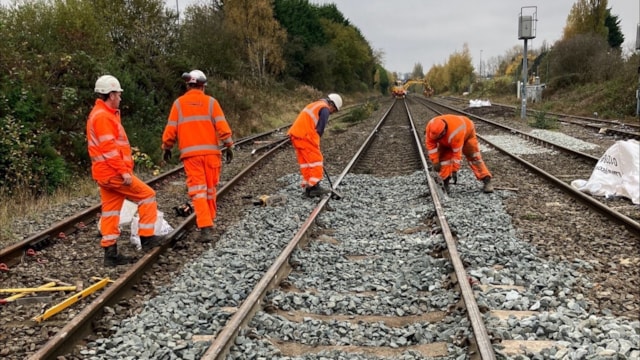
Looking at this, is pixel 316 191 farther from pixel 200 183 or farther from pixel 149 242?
pixel 149 242

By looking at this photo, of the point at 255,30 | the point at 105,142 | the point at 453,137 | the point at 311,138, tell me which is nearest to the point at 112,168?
the point at 105,142

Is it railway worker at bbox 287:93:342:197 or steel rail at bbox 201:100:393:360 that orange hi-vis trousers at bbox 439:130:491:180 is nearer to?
railway worker at bbox 287:93:342:197

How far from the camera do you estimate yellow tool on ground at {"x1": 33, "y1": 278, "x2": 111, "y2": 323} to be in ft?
13.1

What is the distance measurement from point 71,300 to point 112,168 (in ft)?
4.51

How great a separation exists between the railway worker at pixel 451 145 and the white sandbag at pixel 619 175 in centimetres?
160

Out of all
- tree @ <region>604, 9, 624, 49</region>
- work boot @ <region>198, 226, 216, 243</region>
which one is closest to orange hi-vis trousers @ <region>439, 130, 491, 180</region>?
work boot @ <region>198, 226, 216, 243</region>

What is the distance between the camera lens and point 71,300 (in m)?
4.25

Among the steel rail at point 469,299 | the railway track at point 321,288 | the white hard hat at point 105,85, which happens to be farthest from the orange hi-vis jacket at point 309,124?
the white hard hat at point 105,85

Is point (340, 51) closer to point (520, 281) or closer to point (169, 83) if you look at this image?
point (169, 83)

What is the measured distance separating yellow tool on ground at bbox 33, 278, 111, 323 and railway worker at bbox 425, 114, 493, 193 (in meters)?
4.81

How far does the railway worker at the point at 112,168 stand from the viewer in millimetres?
5016

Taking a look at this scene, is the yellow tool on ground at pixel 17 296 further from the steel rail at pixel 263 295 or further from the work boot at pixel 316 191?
the work boot at pixel 316 191

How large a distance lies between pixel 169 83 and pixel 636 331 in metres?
15.2

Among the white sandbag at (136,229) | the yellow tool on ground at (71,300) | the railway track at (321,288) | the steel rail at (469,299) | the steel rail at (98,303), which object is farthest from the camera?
the white sandbag at (136,229)
